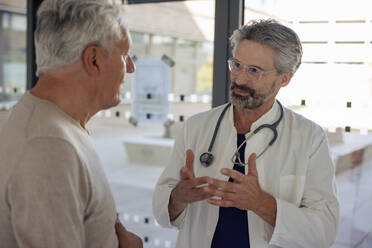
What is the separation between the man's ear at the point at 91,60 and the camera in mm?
950

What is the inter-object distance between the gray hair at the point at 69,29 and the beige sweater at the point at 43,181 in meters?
0.12

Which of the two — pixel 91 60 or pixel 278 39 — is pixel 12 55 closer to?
pixel 278 39

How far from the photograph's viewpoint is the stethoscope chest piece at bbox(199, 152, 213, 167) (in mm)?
1563

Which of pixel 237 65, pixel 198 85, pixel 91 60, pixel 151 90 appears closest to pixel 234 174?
pixel 237 65

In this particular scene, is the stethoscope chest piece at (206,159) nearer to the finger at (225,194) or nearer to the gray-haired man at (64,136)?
the finger at (225,194)

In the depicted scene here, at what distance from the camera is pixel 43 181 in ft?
2.72

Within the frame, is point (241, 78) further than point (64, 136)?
Yes

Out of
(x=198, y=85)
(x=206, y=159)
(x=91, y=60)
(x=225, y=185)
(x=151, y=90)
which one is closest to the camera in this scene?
(x=91, y=60)

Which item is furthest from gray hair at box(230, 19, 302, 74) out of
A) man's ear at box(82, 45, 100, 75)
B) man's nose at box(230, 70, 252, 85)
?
man's ear at box(82, 45, 100, 75)

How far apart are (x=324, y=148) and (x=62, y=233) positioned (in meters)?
1.01

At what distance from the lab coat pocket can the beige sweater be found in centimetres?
76

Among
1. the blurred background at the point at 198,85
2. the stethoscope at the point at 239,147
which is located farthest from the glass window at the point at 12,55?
the stethoscope at the point at 239,147

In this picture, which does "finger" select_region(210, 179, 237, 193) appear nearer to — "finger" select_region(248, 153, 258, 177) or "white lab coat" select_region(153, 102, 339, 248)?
"finger" select_region(248, 153, 258, 177)

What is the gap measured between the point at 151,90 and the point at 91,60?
183 cm
